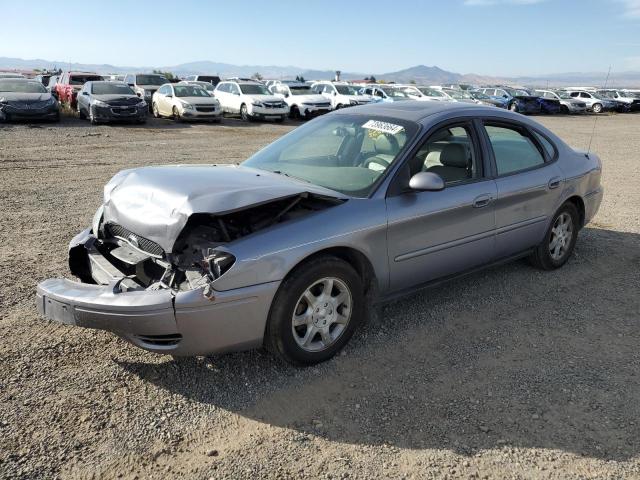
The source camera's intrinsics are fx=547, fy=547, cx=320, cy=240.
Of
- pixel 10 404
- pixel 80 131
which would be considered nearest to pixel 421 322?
pixel 10 404

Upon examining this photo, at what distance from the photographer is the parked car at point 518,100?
33.3m

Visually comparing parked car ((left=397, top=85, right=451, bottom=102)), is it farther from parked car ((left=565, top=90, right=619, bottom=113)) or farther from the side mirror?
the side mirror

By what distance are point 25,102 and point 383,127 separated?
16.9 m

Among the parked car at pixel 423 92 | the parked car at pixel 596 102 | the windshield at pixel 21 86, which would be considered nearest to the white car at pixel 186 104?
the windshield at pixel 21 86

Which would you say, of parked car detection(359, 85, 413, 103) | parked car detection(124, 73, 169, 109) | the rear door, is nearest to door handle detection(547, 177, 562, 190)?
the rear door

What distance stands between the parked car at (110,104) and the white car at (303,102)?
6.66 meters

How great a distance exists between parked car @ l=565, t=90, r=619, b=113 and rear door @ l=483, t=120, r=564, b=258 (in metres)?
36.0

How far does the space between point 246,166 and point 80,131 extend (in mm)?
13996

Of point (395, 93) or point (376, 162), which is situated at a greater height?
point (395, 93)

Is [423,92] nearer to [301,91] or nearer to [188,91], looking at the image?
[301,91]

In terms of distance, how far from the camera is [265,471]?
262cm

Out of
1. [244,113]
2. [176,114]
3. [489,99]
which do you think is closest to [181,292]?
[176,114]

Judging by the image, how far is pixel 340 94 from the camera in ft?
85.6

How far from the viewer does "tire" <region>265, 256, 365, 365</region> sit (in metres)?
3.24
